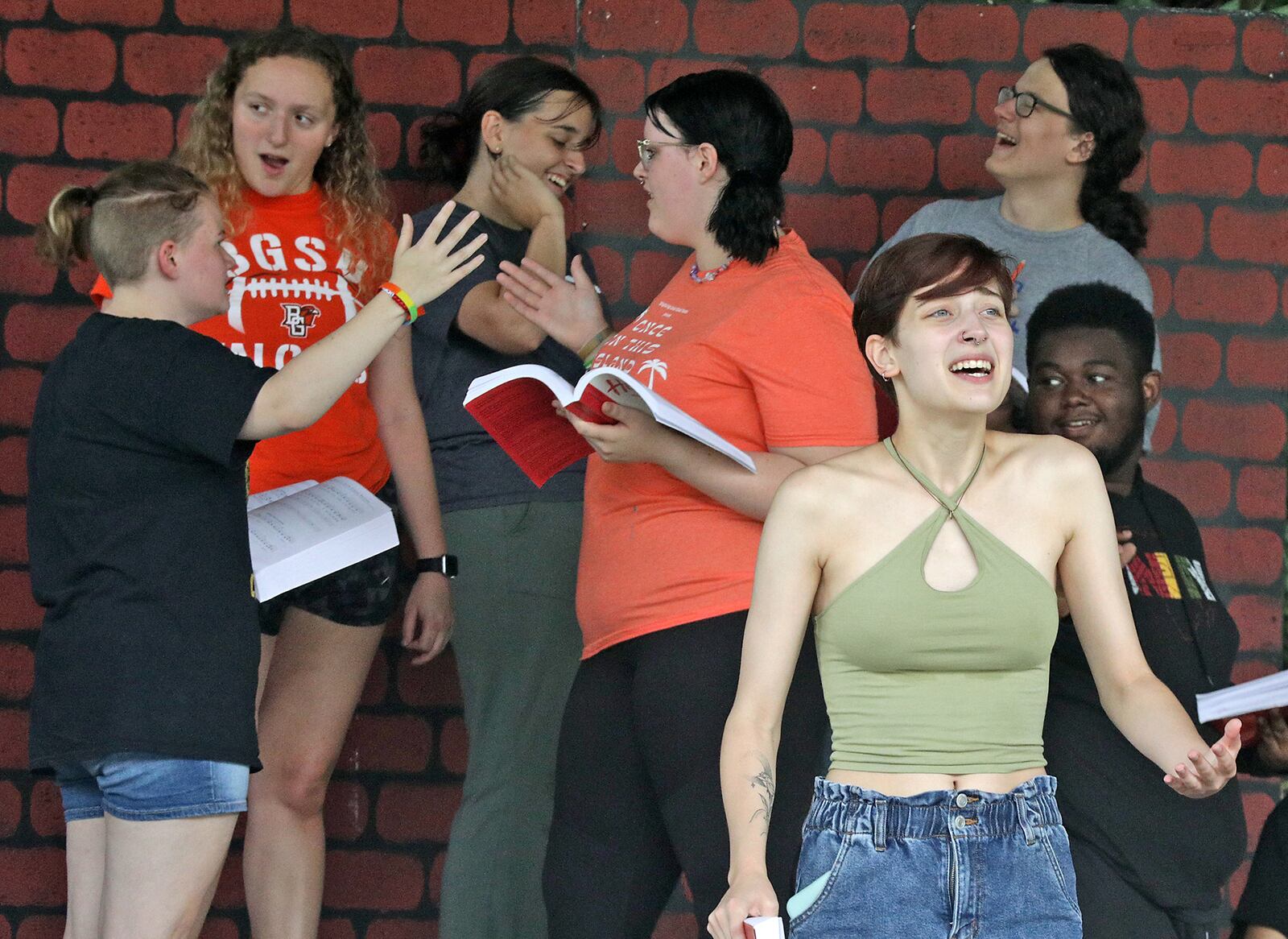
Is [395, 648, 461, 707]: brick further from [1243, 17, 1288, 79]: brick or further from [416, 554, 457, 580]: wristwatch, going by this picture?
[1243, 17, 1288, 79]: brick

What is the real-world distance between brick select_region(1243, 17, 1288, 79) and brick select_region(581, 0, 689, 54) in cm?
135

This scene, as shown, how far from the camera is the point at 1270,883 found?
2533 mm

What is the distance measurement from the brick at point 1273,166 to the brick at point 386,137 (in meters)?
2.04

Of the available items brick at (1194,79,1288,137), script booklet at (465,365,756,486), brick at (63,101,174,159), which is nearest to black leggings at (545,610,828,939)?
script booklet at (465,365,756,486)

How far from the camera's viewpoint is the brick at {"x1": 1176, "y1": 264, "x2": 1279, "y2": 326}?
3771 mm

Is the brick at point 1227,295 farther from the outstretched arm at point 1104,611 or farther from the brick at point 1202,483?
the outstretched arm at point 1104,611

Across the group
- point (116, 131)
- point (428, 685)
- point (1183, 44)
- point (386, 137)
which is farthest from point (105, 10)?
point (1183, 44)

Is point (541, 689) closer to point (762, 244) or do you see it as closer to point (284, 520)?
point (284, 520)

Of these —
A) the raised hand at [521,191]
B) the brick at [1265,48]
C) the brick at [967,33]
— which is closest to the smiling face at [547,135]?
the raised hand at [521,191]

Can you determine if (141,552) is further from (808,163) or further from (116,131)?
(808,163)

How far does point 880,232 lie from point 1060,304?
86 centimetres

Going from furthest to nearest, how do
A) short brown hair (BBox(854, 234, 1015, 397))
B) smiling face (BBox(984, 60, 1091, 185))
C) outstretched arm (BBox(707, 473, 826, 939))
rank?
smiling face (BBox(984, 60, 1091, 185)), short brown hair (BBox(854, 234, 1015, 397)), outstretched arm (BBox(707, 473, 826, 939))

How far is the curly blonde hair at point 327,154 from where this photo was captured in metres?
3.04

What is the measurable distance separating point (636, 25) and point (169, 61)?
1.06 meters
